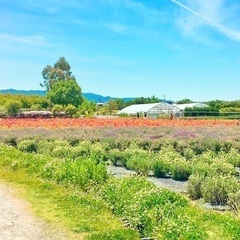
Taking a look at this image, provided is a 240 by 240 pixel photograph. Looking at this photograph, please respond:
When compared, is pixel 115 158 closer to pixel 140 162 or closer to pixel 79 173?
pixel 140 162

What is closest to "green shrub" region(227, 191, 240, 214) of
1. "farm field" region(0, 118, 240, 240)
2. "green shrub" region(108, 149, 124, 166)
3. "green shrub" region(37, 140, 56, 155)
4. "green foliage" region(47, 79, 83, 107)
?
"farm field" region(0, 118, 240, 240)

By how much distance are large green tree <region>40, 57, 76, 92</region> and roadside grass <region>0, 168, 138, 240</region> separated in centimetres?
9249

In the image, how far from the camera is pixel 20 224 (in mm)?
7930

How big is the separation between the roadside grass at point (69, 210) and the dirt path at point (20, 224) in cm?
18

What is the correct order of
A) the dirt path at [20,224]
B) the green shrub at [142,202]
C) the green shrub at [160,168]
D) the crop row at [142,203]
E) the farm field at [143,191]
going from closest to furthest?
the crop row at [142,203] → the farm field at [143,191] → the green shrub at [142,202] → the dirt path at [20,224] → the green shrub at [160,168]

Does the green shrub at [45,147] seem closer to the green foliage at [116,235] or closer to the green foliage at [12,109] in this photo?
the green foliage at [116,235]

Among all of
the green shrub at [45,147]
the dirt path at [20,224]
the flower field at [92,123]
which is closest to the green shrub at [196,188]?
the dirt path at [20,224]

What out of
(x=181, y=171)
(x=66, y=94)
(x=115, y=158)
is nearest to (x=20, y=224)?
(x=181, y=171)

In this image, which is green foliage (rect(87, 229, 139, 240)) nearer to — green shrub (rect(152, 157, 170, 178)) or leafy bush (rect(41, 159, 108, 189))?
leafy bush (rect(41, 159, 108, 189))

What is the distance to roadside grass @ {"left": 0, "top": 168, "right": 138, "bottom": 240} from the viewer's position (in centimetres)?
757

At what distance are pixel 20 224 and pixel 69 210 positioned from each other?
4.03 ft

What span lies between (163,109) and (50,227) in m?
68.8

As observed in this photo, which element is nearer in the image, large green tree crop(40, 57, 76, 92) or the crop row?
the crop row

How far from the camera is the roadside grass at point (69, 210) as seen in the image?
7.57 meters
